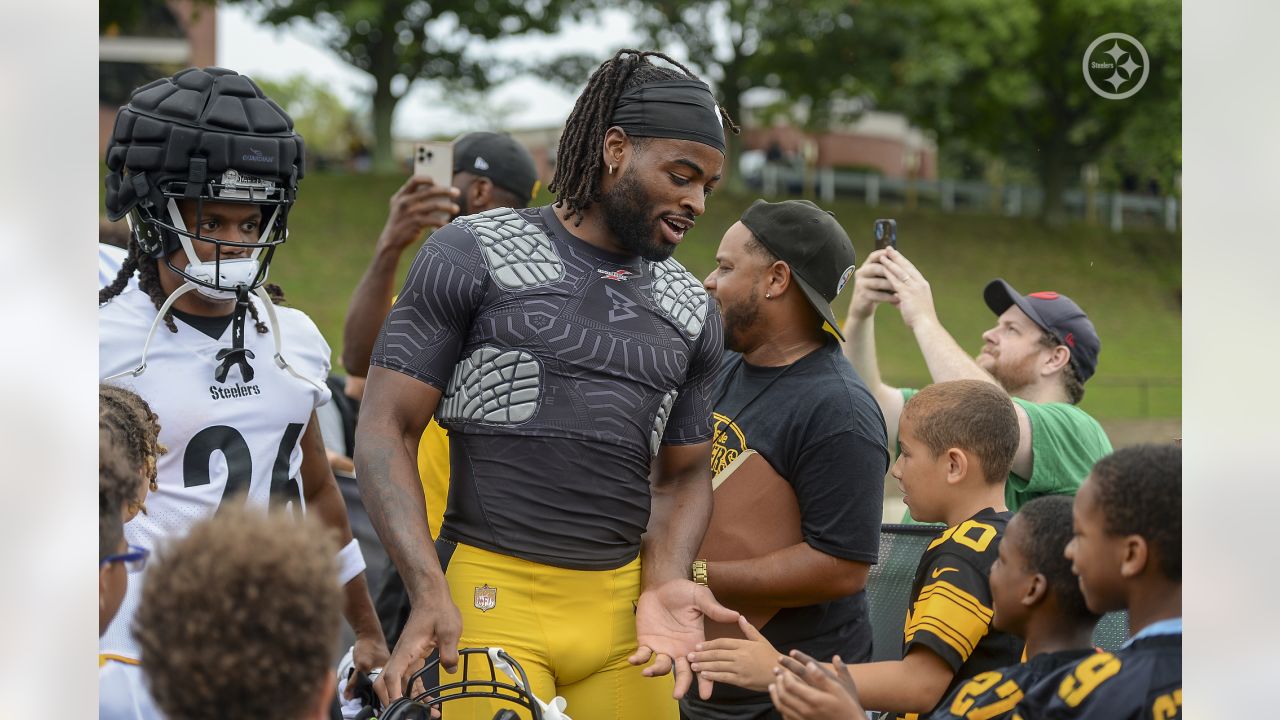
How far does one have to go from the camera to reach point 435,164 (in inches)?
179

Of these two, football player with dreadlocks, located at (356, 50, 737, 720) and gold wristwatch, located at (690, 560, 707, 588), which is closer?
football player with dreadlocks, located at (356, 50, 737, 720)

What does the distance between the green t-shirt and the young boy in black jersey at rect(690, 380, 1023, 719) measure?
53 cm

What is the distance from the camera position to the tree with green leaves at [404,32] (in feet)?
92.7

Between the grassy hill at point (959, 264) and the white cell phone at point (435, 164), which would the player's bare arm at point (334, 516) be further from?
the grassy hill at point (959, 264)

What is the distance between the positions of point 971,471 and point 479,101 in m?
40.2

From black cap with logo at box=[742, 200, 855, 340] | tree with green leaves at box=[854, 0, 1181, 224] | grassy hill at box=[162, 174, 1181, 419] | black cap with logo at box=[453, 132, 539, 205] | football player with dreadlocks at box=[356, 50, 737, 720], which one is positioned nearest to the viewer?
football player with dreadlocks at box=[356, 50, 737, 720]

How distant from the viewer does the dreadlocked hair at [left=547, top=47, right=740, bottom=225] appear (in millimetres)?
2963

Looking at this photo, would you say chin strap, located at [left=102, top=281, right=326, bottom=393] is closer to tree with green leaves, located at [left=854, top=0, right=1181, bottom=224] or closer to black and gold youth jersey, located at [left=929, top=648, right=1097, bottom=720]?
black and gold youth jersey, located at [left=929, top=648, right=1097, bottom=720]

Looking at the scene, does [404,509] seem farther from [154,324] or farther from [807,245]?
[807,245]

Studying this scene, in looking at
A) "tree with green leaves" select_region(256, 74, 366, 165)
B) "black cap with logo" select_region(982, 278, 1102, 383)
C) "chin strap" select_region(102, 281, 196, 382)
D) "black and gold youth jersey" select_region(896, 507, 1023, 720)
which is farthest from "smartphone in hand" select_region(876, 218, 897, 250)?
"tree with green leaves" select_region(256, 74, 366, 165)

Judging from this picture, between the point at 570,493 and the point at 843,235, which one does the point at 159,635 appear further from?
the point at 843,235

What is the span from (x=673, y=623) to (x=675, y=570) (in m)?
0.14
